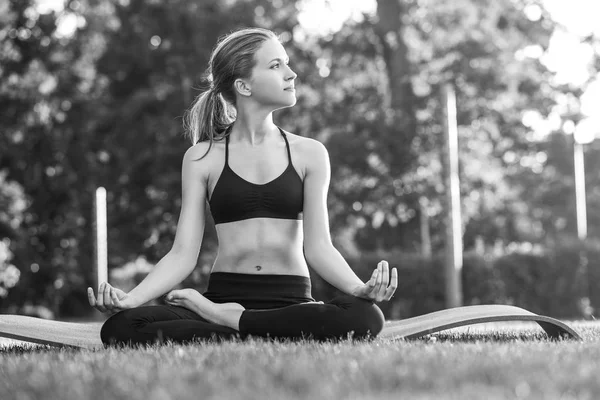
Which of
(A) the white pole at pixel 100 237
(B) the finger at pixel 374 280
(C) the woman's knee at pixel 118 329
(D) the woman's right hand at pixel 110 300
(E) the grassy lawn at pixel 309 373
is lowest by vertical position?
(A) the white pole at pixel 100 237

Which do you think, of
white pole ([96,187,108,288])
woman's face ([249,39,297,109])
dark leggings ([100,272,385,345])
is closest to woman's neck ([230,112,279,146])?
woman's face ([249,39,297,109])

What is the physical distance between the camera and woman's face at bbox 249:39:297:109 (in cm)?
533

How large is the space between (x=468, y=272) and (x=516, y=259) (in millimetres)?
946

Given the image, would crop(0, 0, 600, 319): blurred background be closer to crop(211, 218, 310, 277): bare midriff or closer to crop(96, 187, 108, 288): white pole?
crop(96, 187, 108, 288): white pole

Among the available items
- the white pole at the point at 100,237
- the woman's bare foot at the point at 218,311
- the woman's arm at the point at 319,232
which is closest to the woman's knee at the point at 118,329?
the woman's bare foot at the point at 218,311

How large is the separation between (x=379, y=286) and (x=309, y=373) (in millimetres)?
1331

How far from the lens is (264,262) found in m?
5.05

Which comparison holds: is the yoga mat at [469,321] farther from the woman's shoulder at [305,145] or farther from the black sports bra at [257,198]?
the woman's shoulder at [305,145]

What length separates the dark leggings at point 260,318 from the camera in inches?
186

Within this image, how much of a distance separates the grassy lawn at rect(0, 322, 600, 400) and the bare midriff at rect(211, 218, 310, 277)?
843 millimetres

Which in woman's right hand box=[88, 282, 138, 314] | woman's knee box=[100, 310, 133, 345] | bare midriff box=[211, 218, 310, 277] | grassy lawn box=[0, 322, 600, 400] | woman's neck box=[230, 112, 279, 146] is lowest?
woman's knee box=[100, 310, 133, 345]

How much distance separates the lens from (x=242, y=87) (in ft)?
17.9

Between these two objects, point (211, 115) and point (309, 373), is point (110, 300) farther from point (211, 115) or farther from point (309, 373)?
point (309, 373)

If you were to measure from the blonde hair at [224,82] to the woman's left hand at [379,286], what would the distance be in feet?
4.58
